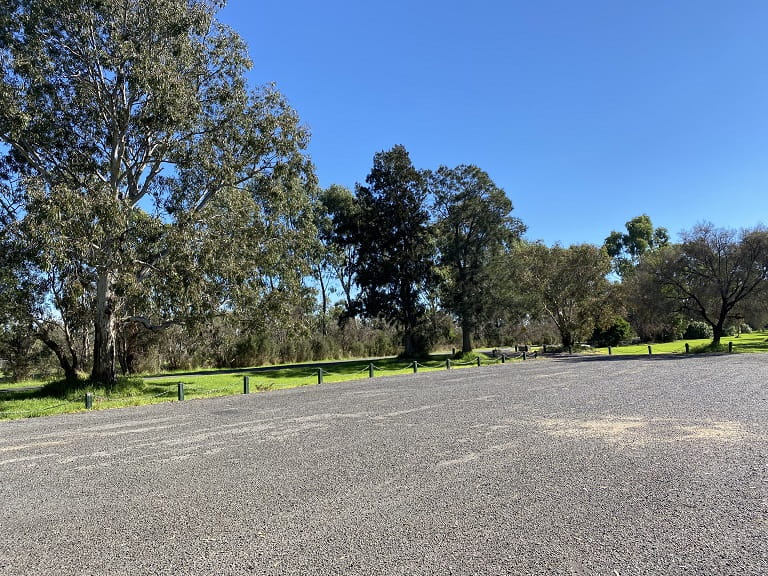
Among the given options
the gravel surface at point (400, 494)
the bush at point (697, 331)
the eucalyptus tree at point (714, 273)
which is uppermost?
the eucalyptus tree at point (714, 273)

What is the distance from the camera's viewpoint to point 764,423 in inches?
327

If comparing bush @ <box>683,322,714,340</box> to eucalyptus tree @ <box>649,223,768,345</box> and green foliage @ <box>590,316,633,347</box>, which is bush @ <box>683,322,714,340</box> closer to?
green foliage @ <box>590,316,633,347</box>

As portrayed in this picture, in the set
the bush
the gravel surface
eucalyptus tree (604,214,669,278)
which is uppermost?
eucalyptus tree (604,214,669,278)

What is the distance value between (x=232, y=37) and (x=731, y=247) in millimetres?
31478

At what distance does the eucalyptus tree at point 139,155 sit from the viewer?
49.9 feet

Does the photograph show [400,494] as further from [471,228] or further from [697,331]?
[697,331]

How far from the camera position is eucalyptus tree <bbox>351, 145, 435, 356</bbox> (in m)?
34.9

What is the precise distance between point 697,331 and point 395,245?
33660 millimetres

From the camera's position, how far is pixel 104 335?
17.3 m

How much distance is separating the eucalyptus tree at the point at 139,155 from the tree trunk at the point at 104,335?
5 cm

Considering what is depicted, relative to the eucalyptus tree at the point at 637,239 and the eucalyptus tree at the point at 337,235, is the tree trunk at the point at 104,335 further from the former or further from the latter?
the eucalyptus tree at the point at 637,239

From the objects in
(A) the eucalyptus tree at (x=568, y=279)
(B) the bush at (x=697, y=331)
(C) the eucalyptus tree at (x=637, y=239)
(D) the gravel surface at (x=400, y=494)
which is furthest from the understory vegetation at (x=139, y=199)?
(C) the eucalyptus tree at (x=637, y=239)

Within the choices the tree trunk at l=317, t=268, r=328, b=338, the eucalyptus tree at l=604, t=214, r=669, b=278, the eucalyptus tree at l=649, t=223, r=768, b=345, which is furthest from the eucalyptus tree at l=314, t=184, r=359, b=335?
the eucalyptus tree at l=604, t=214, r=669, b=278

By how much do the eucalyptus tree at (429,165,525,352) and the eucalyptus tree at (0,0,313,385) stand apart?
1729 centimetres
